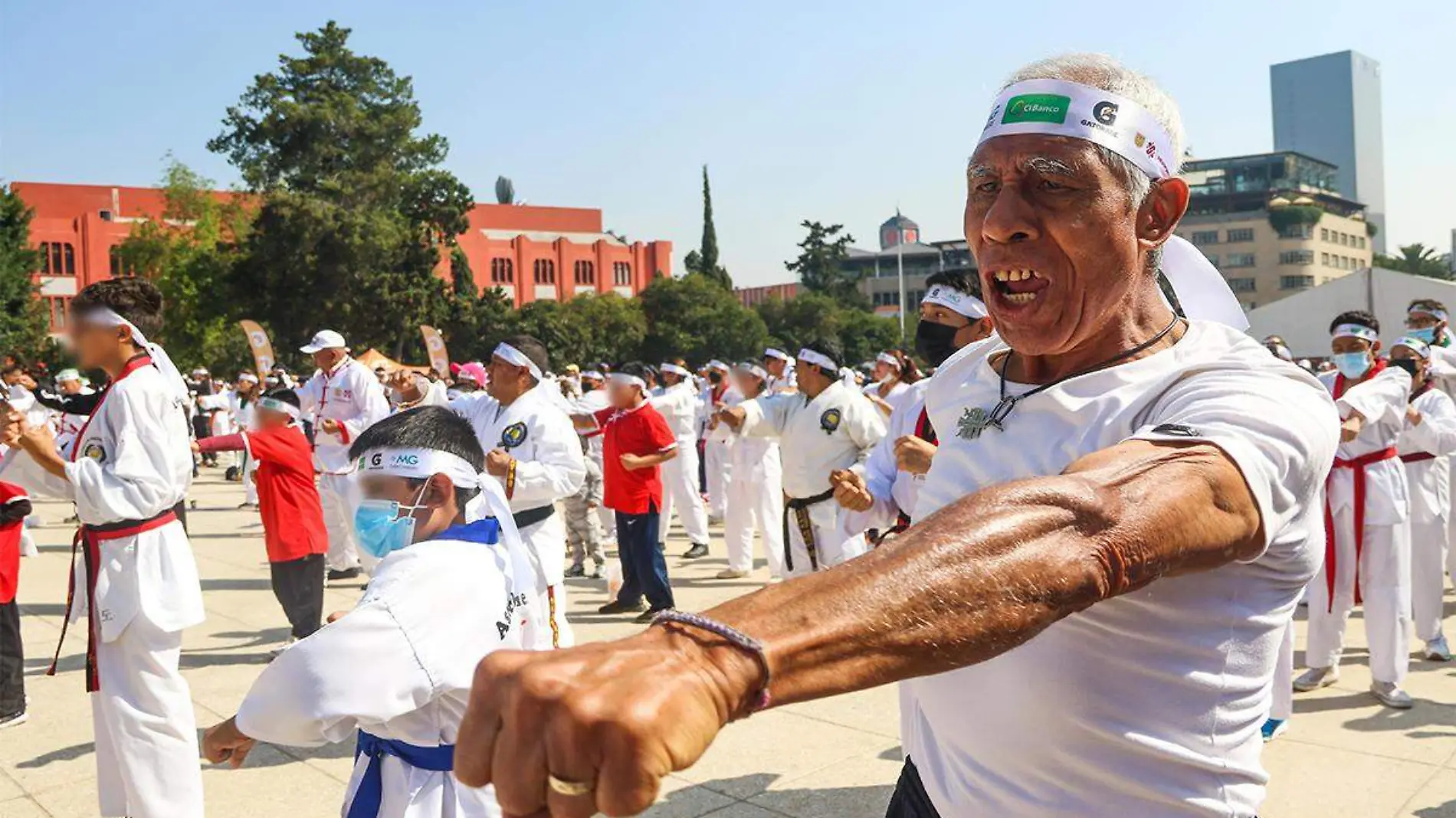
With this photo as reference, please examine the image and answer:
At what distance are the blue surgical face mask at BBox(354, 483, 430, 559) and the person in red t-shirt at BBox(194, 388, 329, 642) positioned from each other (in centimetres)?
493

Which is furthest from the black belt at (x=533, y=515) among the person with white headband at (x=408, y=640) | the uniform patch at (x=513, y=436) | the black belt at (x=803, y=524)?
the person with white headband at (x=408, y=640)

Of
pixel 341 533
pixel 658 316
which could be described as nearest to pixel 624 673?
pixel 341 533

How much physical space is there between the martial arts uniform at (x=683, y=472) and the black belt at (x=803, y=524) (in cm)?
505

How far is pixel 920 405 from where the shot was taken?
4922 millimetres

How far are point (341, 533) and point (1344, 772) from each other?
9506mm

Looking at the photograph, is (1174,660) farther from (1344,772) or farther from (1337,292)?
(1337,292)

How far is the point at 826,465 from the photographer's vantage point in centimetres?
781

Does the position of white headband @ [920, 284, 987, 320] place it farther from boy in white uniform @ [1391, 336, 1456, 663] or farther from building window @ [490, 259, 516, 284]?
building window @ [490, 259, 516, 284]

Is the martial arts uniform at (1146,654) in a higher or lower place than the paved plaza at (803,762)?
higher

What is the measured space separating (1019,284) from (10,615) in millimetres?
6978

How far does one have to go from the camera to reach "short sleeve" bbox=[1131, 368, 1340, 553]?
1244 millimetres

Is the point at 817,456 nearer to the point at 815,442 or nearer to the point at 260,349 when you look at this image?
the point at 815,442

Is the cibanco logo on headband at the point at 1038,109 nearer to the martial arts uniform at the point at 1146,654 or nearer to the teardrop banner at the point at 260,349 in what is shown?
the martial arts uniform at the point at 1146,654

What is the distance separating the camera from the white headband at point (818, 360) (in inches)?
330
